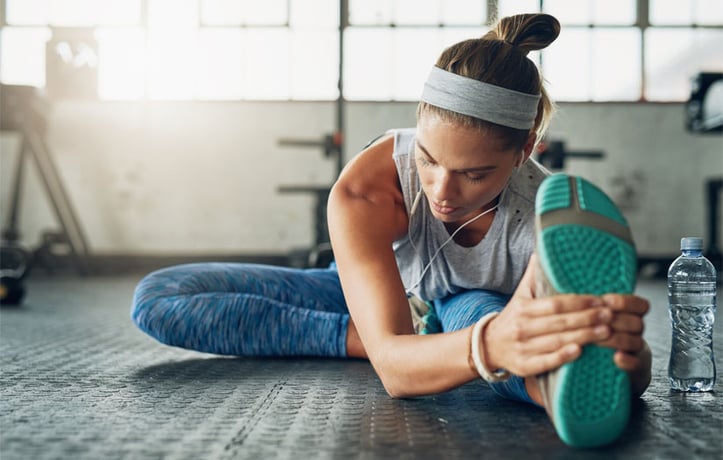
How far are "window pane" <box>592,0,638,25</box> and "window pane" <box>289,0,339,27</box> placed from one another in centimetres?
206

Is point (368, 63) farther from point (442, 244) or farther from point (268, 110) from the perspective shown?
point (442, 244)

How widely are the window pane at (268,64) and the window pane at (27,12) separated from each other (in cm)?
172

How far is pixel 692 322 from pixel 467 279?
430 millimetres

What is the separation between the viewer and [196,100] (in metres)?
5.96

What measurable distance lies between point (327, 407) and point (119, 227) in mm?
5130

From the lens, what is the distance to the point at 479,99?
3.49ft

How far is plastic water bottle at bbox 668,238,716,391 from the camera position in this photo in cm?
137

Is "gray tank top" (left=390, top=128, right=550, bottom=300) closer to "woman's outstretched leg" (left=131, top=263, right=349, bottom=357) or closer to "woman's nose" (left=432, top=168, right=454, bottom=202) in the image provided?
"woman's nose" (left=432, top=168, right=454, bottom=202)

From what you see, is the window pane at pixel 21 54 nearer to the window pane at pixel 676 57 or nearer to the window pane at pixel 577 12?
the window pane at pixel 577 12

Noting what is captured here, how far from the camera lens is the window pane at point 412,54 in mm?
5867

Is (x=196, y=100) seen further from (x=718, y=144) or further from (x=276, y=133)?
(x=718, y=144)

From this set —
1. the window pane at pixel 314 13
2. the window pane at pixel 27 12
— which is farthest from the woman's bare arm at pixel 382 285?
the window pane at pixel 27 12

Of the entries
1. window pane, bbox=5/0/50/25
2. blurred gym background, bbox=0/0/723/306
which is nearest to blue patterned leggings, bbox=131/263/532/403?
blurred gym background, bbox=0/0/723/306

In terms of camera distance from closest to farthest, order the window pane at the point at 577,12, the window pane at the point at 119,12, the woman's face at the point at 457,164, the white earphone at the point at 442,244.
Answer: the woman's face at the point at 457,164 < the white earphone at the point at 442,244 < the window pane at the point at 577,12 < the window pane at the point at 119,12
